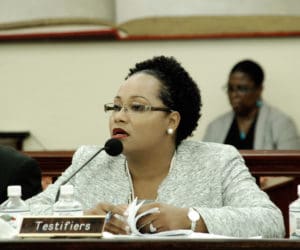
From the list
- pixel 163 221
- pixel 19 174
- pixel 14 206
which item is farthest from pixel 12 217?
pixel 19 174

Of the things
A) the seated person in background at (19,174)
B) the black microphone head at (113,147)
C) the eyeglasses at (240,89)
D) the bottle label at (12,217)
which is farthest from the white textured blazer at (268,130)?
the bottle label at (12,217)

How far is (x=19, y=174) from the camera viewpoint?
2.57 m

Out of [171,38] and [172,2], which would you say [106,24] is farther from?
[171,38]

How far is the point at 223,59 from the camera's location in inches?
212

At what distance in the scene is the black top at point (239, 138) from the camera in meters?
4.90

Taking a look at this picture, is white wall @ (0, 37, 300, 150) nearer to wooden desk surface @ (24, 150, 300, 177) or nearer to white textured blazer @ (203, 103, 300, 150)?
white textured blazer @ (203, 103, 300, 150)

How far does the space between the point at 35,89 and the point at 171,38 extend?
1.03 m

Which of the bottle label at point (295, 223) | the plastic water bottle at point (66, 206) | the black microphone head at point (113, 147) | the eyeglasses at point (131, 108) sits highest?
the eyeglasses at point (131, 108)

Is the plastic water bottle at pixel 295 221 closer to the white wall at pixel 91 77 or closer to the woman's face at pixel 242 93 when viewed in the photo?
the woman's face at pixel 242 93

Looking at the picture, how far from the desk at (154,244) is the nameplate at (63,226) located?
→ 0.23m

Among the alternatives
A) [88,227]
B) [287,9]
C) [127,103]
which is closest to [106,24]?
[287,9]

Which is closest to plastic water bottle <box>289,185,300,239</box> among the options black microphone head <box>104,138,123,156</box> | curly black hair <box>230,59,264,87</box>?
black microphone head <box>104,138,123,156</box>

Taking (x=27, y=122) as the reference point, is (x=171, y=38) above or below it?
above

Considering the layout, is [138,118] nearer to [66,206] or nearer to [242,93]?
[66,206]
